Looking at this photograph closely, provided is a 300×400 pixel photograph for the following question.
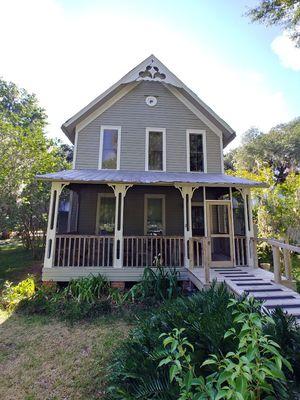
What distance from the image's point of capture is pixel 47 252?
8008 mm

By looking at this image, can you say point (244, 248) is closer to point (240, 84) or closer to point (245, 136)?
point (240, 84)

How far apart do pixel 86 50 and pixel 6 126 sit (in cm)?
508

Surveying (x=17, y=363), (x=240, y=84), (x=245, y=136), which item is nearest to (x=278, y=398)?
(x=17, y=363)

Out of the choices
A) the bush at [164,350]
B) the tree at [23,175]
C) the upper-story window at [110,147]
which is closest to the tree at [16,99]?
the tree at [23,175]

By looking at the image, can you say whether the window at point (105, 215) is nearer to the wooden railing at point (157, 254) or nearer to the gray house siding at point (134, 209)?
the gray house siding at point (134, 209)

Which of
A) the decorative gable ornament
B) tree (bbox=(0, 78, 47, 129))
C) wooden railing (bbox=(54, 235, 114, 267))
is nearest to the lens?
wooden railing (bbox=(54, 235, 114, 267))

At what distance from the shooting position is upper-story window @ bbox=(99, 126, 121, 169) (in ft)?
34.8

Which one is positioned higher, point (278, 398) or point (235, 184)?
point (235, 184)

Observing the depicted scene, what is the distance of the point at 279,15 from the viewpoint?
8.70 meters

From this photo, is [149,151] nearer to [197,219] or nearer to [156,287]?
[197,219]

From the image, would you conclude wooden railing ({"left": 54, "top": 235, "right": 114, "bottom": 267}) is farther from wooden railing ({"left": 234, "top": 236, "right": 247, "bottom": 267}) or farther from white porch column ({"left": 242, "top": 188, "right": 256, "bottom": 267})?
white porch column ({"left": 242, "top": 188, "right": 256, "bottom": 267})

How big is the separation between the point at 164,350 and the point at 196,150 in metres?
9.35

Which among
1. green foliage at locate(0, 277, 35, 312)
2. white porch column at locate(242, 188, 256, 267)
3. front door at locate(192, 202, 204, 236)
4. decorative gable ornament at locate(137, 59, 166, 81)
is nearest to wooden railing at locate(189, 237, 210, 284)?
white porch column at locate(242, 188, 256, 267)

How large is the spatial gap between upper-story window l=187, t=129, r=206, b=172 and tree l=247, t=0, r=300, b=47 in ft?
14.9
